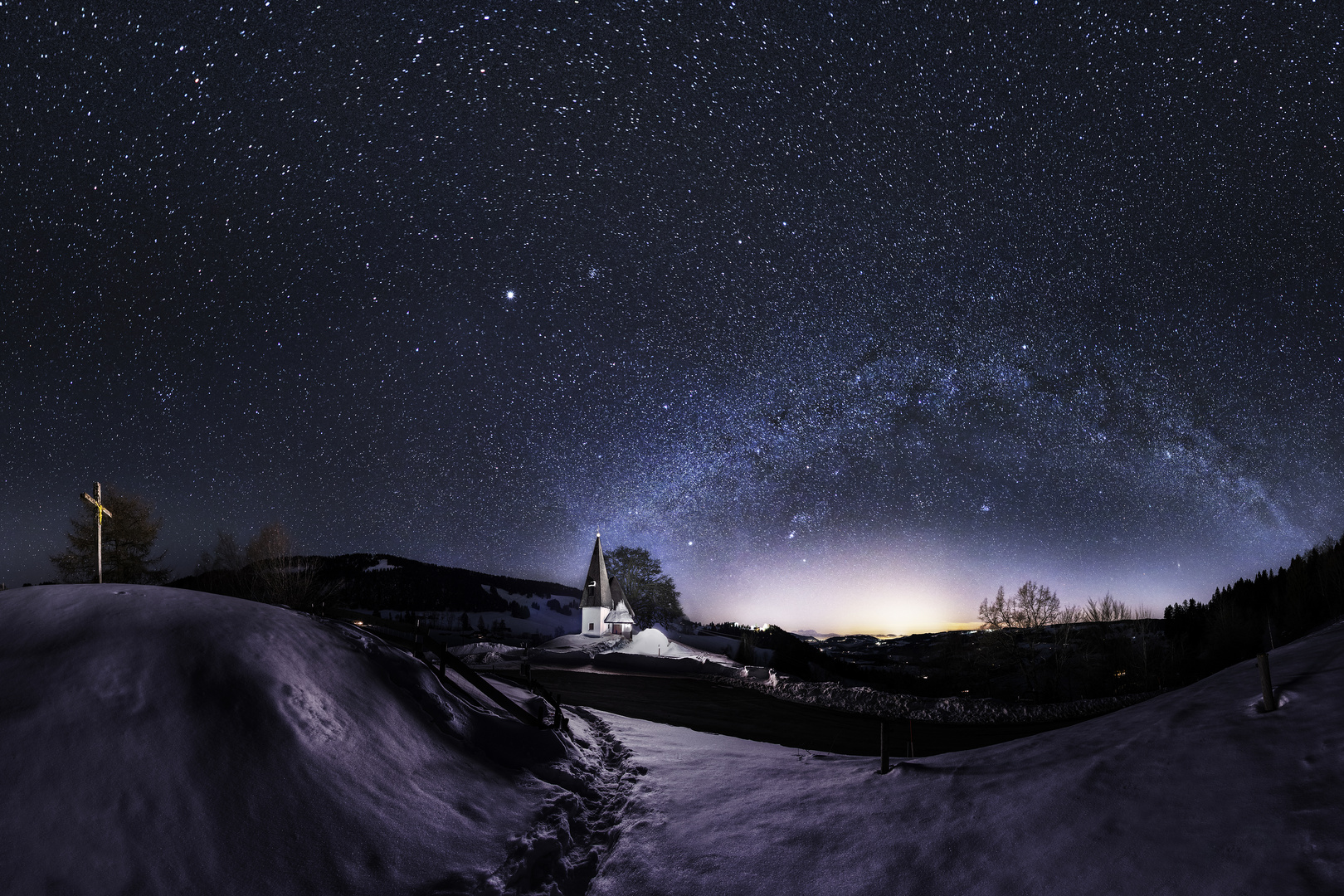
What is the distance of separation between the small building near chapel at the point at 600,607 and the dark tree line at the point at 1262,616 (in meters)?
43.8

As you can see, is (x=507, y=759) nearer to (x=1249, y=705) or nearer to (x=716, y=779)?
(x=716, y=779)

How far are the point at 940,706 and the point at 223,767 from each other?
22.9 m

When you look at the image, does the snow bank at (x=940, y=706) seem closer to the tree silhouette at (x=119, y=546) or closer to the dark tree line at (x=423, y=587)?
the tree silhouette at (x=119, y=546)

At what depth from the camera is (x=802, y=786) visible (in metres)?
9.11

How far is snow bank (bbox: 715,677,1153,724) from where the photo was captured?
2211cm

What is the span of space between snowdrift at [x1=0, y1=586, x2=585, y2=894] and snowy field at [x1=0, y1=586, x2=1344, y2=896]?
3 centimetres

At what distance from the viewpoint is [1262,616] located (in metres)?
53.6

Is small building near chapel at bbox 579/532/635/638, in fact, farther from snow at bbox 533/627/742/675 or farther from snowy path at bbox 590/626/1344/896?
snowy path at bbox 590/626/1344/896

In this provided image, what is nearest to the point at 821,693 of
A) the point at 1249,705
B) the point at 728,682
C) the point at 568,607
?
the point at 728,682

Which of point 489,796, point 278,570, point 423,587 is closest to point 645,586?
point 278,570

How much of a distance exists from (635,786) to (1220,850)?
782 centimetres

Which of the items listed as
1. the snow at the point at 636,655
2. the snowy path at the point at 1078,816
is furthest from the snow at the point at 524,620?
the snowy path at the point at 1078,816

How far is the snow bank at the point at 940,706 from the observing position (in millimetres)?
22109

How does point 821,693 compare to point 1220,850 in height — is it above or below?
below
